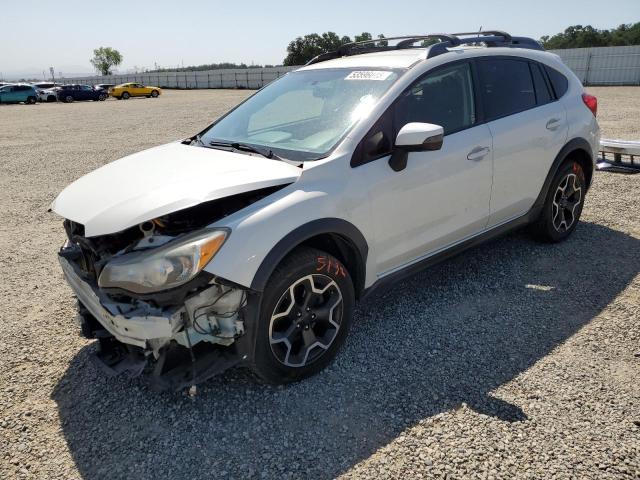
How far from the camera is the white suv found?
2.61 metres

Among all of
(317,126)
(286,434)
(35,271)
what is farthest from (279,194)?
(35,271)

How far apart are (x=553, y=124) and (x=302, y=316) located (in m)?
2.96

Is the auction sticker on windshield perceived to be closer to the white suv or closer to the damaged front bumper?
the white suv

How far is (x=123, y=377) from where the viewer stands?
3.21m

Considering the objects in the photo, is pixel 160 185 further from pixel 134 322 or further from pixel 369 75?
pixel 369 75

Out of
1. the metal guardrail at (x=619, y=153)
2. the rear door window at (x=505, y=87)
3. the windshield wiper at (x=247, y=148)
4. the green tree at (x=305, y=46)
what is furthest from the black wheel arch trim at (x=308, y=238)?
the green tree at (x=305, y=46)

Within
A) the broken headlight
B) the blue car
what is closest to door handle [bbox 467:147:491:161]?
the broken headlight

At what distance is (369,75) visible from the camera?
359 centimetres

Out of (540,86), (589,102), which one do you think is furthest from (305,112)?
(589,102)

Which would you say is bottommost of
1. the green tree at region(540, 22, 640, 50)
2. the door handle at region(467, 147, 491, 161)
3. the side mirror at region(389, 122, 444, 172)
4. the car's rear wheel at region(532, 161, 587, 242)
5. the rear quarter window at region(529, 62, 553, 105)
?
the car's rear wheel at region(532, 161, 587, 242)

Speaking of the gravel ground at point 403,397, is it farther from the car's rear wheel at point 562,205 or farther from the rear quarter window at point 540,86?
the rear quarter window at point 540,86

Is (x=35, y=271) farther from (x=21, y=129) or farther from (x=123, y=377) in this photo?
(x=21, y=129)

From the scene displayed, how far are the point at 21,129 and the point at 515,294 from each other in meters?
19.1

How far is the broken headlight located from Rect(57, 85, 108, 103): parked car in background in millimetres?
39715
